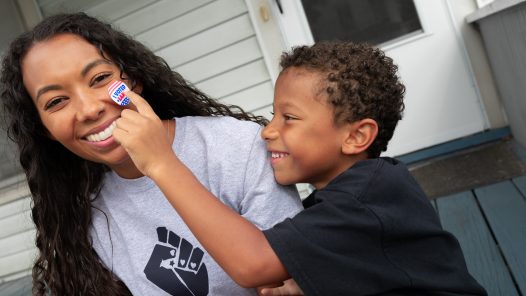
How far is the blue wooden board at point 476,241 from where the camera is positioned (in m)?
1.94

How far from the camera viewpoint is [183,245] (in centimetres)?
143

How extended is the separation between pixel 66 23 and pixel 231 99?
2966 millimetres

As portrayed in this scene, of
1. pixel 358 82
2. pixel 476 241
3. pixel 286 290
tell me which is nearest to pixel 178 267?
pixel 286 290

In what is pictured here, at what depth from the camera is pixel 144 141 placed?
122cm

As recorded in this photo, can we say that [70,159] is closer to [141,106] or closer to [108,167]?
[108,167]

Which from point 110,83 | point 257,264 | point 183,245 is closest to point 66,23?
point 110,83

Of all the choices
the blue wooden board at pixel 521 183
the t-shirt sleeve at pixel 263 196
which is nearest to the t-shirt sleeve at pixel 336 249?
the t-shirt sleeve at pixel 263 196

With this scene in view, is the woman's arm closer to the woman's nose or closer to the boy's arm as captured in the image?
the boy's arm

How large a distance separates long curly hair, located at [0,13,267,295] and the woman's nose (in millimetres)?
156

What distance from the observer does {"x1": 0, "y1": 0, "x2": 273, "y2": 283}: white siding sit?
14.2 ft

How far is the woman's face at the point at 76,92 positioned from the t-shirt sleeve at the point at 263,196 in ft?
1.01

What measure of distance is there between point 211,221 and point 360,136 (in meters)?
0.48

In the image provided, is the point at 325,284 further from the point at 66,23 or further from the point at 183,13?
the point at 183,13

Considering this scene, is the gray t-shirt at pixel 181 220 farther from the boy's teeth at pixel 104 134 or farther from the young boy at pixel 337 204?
the boy's teeth at pixel 104 134
